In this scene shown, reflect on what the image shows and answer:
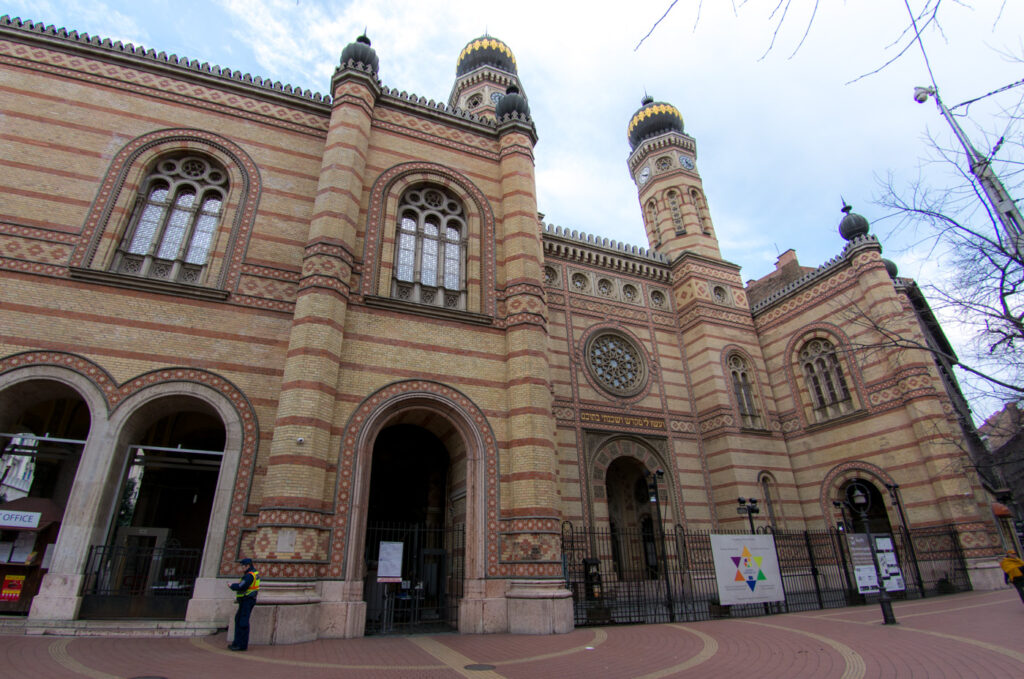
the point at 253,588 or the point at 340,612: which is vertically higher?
the point at 253,588

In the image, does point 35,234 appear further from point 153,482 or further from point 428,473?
point 428,473

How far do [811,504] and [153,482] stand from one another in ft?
67.3

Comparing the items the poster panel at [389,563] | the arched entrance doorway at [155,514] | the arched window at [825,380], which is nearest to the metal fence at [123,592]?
the arched entrance doorway at [155,514]

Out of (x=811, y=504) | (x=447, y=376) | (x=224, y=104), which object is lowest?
(x=811, y=504)

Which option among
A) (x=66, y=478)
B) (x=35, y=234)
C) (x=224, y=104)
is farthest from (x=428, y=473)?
(x=224, y=104)

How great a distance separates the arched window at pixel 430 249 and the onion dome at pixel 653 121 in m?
15.8

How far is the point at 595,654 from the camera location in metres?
7.34

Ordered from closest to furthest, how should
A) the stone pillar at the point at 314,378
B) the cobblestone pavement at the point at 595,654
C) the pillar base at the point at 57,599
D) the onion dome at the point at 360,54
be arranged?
the cobblestone pavement at the point at 595,654 < the pillar base at the point at 57,599 < the stone pillar at the point at 314,378 < the onion dome at the point at 360,54

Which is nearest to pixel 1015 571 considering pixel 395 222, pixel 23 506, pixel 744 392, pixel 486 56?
pixel 744 392

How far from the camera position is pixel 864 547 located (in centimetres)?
1187

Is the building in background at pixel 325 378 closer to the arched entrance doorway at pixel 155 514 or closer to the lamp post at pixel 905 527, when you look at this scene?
the arched entrance doorway at pixel 155 514

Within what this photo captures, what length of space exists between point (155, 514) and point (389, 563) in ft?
26.5

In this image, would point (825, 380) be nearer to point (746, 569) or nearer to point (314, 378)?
point (746, 569)

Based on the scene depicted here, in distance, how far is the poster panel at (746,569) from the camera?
447 inches
